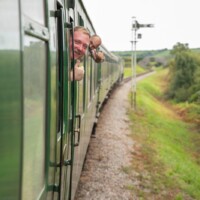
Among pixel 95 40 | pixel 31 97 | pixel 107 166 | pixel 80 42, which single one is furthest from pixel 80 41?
pixel 107 166

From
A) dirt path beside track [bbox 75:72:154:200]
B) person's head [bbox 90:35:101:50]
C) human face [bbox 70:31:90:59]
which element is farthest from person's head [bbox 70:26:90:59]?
dirt path beside track [bbox 75:72:154:200]

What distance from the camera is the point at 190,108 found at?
103 feet

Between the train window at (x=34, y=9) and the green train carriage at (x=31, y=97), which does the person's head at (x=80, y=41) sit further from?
the train window at (x=34, y=9)

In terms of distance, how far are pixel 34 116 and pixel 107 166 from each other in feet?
24.1

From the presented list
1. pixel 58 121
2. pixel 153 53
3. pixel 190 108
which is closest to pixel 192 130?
pixel 190 108

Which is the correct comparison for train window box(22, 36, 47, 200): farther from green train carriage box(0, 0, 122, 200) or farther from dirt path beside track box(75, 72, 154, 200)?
dirt path beside track box(75, 72, 154, 200)

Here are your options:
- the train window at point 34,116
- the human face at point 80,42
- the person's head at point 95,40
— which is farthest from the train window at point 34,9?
the person's head at point 95,40

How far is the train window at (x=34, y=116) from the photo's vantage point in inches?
86.3

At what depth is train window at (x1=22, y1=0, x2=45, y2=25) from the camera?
214cm

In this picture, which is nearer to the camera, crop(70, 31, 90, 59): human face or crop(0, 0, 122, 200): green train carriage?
crop(0, 0, 122, 200): green train carriage

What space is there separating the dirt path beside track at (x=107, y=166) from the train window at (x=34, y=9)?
5.08m

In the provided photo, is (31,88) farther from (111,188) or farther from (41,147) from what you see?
(111,188)

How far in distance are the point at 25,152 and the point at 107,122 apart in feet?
46.4

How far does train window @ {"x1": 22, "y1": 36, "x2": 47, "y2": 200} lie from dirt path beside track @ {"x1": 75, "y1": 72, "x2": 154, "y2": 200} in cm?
472
